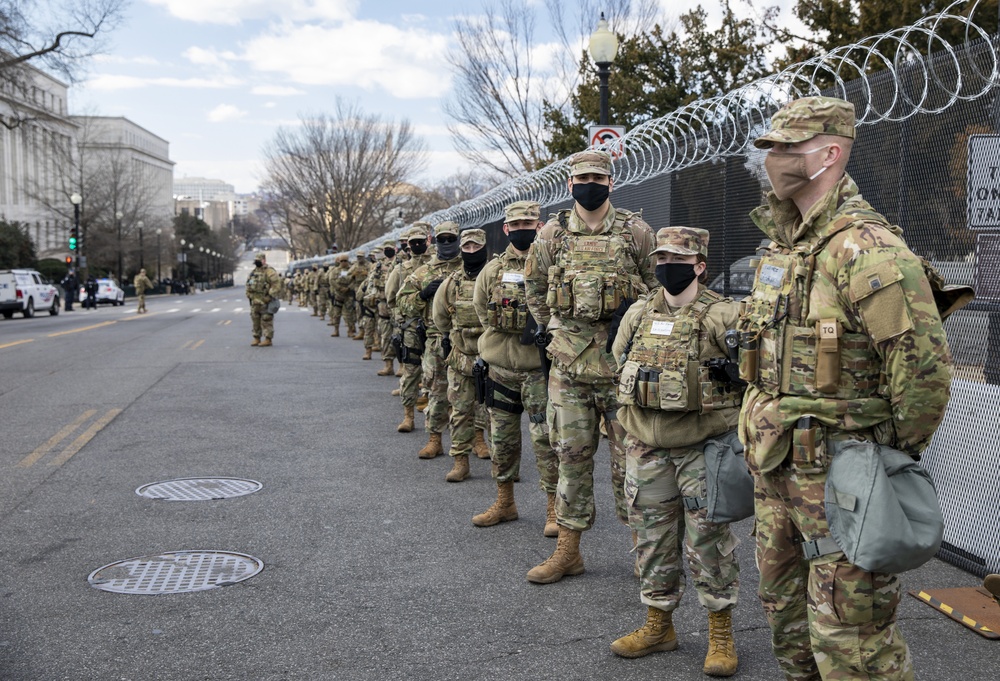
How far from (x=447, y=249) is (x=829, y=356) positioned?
20.6ft

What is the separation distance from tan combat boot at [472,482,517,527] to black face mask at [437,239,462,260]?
3.06 meters

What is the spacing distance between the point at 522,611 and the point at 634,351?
1.47 m

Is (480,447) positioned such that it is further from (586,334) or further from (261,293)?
(261,293)

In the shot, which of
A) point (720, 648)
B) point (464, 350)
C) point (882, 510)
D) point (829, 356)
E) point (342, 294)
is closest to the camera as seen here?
point (882, 510)

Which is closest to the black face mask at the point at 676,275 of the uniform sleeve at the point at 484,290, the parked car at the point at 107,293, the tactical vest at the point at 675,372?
the tactical vest at the point at 675,372

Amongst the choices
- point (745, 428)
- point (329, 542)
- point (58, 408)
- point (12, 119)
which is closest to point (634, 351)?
point (745, 428)

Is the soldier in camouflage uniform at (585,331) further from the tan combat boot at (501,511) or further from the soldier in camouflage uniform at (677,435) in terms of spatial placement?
the tan combat boot at (501,511)

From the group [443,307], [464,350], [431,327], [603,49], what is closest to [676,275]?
[464,350]

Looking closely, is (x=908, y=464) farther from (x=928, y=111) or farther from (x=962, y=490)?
(x=928, y=111)

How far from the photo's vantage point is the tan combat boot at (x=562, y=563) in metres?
5.25

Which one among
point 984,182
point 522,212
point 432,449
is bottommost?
point 432,449

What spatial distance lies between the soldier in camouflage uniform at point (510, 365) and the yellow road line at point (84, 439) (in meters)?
4.03

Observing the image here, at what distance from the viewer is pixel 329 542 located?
5.96m

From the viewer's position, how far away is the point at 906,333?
2752 mm
